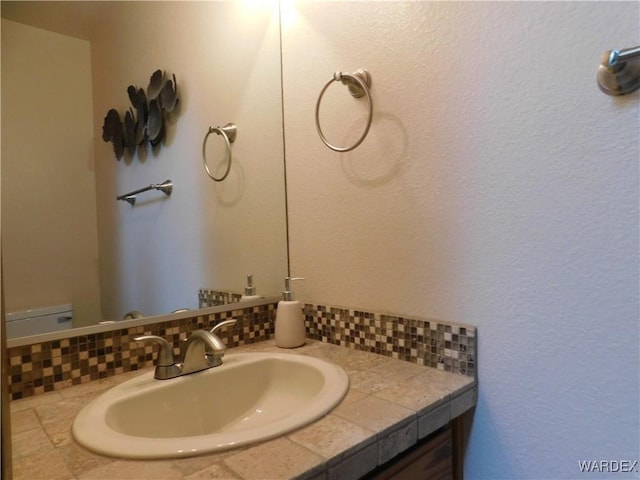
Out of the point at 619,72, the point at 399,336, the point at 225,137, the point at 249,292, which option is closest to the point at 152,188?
the point at 225,137

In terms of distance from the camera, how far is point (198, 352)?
36.4 inches

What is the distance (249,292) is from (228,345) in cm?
20

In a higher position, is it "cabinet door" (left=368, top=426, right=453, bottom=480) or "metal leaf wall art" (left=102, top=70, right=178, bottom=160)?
"metal leaf wall art" (left=102, top=70, right=178, bottom=160)

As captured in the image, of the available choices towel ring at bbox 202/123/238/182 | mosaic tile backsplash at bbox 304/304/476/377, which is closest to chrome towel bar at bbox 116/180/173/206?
towel ring at bbox 202/123/238/182

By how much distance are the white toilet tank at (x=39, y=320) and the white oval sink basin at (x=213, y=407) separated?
211 mm

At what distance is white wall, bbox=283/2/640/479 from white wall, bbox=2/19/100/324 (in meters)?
0.64

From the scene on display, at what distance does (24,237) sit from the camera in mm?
888

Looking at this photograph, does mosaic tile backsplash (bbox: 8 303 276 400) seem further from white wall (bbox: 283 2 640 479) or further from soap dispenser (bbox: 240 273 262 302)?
white wall (bbox: 283 2 640 479)

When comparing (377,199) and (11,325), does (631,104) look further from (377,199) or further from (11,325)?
(11,325)

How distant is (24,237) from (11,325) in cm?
19

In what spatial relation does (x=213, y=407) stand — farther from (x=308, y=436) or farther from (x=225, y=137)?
(x=225, y=137)

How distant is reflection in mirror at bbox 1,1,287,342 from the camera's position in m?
0.90

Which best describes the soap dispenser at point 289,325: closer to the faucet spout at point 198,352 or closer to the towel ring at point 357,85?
the faucet spout at point 198,352

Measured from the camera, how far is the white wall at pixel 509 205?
695 millimetres
